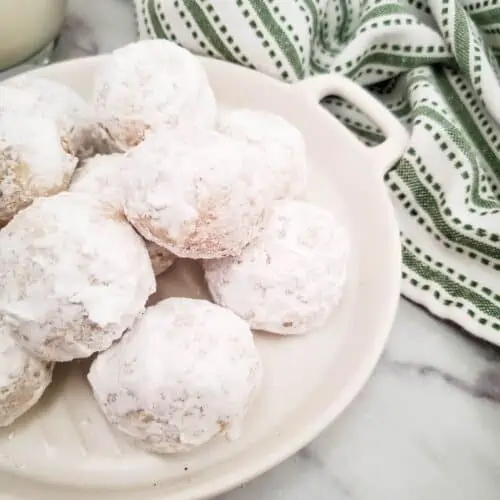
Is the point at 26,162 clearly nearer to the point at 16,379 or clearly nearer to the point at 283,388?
the point at 16,379

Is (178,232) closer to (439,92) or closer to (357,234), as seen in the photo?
(357,234)

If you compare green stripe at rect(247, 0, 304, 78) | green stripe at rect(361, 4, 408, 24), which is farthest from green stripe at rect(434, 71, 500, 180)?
green stripe at rect(247, 0, 304, 78)

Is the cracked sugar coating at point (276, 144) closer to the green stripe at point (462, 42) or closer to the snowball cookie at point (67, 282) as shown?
the snowball cookie at point (67, 282)

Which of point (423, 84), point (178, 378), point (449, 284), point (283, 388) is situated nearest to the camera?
point (178, 378)

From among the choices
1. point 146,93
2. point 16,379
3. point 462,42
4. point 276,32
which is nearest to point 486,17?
point 462,42

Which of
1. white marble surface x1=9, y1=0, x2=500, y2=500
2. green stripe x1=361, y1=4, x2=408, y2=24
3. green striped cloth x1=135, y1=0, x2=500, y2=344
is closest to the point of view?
white marble surface x1=9, y1=0, x2=500, y2=500

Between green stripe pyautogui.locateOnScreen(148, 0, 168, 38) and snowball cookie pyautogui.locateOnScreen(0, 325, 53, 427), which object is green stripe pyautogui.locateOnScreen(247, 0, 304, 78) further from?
snowball cookie pyautogui.locateOnScreen(0, 325, 53, 427)

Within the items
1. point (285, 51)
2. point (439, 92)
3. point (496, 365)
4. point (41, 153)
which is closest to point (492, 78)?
point (439, 92)
